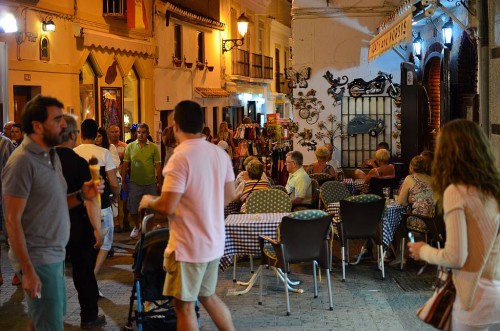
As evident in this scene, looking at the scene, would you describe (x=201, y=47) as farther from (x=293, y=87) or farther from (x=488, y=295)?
(x=488, y=295)

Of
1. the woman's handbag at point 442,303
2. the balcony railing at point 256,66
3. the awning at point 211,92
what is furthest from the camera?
the balcony railing at point 256,66

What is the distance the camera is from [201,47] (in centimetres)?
3177

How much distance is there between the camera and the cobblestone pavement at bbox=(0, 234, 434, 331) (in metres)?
7.74

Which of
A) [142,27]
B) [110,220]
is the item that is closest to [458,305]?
[110,220]

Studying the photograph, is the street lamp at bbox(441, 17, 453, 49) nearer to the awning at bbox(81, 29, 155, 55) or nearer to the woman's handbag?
the woman's handbag

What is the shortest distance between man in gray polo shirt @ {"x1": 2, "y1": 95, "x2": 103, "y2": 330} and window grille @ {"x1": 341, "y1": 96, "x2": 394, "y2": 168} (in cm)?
1162

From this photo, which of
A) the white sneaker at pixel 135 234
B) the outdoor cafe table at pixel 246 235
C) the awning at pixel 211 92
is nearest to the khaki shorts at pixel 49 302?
the outdoor cafe table at pixel 246 235

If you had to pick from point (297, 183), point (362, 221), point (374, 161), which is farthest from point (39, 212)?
point (374, 161)

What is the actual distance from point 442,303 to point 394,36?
7.77 meters

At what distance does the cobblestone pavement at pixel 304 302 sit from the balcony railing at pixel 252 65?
2706 cm

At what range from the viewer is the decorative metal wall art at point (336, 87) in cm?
1627

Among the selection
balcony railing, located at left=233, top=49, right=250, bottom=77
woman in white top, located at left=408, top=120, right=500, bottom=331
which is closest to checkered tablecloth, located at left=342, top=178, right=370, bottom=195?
woman in white top, located at left=408, top=120, right=500, bottom=331

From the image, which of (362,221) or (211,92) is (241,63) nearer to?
(211,92)

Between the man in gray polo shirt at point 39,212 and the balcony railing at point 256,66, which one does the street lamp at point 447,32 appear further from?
the balcony railing at point 256,66
